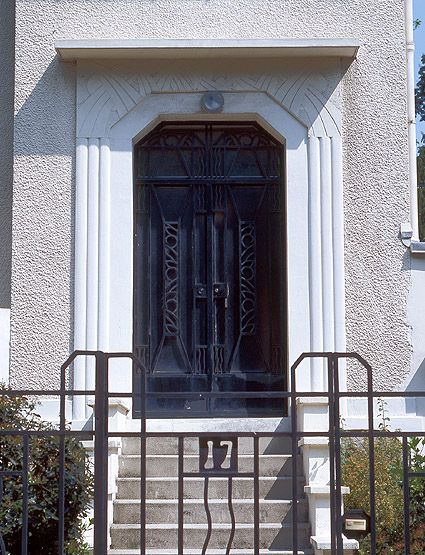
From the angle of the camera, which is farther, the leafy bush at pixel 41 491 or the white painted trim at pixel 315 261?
the white painted trim at pixel 315 261

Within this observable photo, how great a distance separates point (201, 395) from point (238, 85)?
14.7 feet

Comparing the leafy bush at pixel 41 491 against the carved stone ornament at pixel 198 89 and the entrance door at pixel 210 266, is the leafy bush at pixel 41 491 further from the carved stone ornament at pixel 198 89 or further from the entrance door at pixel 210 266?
the carved stone ornament at pixel 198 89

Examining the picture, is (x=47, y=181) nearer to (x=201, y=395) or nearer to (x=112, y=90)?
(x=112, y=90)

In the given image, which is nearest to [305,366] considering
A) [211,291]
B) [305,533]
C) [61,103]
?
[211,291]

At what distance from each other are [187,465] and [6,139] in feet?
12.0

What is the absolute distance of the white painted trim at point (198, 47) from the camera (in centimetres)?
927

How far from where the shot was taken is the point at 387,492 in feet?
25.8

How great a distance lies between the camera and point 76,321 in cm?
927

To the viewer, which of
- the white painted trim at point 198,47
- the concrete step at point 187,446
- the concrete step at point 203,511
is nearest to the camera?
the concrete step at point 203,511

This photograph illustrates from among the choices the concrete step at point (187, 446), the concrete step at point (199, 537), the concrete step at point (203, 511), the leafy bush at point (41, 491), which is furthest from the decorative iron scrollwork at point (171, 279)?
the leafy bush at point (41, 491)

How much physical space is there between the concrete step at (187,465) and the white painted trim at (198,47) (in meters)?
3.52

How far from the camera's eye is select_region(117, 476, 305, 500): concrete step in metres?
8.18

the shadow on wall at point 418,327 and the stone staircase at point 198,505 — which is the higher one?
the shadow on wall at point 418,327

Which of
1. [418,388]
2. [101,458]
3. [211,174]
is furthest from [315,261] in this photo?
[101,458]
